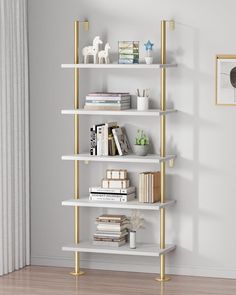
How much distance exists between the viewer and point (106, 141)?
20.6 ft

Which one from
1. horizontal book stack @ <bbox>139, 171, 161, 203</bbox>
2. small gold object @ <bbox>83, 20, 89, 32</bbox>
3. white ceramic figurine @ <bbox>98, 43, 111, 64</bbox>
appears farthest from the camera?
small gold object @ <bbox>83, 20, 89, 32</bbox>

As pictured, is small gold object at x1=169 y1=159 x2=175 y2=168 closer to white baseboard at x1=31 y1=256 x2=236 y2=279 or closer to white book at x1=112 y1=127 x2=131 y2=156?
white book at x1=112 y1=127 x2=131 y2=156

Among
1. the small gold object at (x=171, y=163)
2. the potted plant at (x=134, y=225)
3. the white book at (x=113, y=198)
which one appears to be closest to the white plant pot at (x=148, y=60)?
the small gold object at (x=171, y=163)

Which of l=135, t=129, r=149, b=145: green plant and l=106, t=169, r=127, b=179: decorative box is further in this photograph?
l=106, t=169, r=127, b=179: decorative box

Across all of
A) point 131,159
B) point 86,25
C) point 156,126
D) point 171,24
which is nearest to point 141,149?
point 131,159

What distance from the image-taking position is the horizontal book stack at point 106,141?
6.28 m

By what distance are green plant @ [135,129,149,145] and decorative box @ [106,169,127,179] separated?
269 millimetres

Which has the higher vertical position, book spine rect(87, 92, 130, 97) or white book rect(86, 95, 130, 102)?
book spine rect(87, 92, 130, 97)

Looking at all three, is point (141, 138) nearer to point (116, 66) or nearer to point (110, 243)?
point (116, 66)

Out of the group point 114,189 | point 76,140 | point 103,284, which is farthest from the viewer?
point 76,140

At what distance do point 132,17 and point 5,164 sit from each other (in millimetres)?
1504

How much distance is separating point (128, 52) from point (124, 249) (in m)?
1.49

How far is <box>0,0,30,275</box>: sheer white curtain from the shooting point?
6297 mm

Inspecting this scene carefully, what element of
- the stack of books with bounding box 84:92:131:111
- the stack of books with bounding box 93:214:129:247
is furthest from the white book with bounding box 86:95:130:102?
the stack of books with bounding box 93:214:129:247
